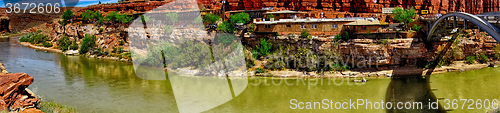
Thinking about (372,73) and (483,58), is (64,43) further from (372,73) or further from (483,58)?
(483,58)

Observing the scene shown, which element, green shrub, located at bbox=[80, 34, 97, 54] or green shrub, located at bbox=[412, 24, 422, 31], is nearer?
green shrub, located at bbox=[412, 24, 422, 31]

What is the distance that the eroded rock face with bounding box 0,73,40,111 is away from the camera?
425 inches

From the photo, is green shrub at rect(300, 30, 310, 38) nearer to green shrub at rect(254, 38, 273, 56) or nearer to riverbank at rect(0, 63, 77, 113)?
green shrub at rect(254, 38, 273, 56)

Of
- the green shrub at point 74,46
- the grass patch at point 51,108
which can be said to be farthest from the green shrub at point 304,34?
the green shrub at point 74,46

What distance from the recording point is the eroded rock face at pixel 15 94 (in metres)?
10.8

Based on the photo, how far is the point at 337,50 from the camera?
2514cm

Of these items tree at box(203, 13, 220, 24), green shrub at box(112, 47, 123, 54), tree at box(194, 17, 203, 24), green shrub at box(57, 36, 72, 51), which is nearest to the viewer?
tree at box(203, 13, 220, 24)

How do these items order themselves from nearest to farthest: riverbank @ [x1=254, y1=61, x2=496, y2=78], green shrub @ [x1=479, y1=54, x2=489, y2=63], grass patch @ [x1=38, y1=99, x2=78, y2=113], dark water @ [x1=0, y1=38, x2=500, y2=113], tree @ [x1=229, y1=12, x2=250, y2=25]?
grass patch @ [x1=38, y1=99, x2=78, y2=113] < dark water @ [x1=0, y1=38, x2=500, y2=113] < riverbank @ [x1=254, y1=61, x2=496, y2=78] < green shrub @ [x1=479, y1=54, x2=489, y2=63] < tree @ [x1=229, y1=12, x2=250, y2=25]

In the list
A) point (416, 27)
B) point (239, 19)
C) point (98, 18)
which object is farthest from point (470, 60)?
point (98, 18)

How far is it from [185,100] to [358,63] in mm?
13599

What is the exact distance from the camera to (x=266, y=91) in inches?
808

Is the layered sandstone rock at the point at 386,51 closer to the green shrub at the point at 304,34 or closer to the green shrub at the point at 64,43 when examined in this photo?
the green shrub at the point at 304,34

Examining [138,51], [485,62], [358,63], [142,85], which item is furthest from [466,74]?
[138,51]

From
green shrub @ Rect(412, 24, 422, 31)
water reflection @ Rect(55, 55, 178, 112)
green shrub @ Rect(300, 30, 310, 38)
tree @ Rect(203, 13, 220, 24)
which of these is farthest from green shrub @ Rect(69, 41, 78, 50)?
green shrub @ Rect(412, 24, 422, 31)
